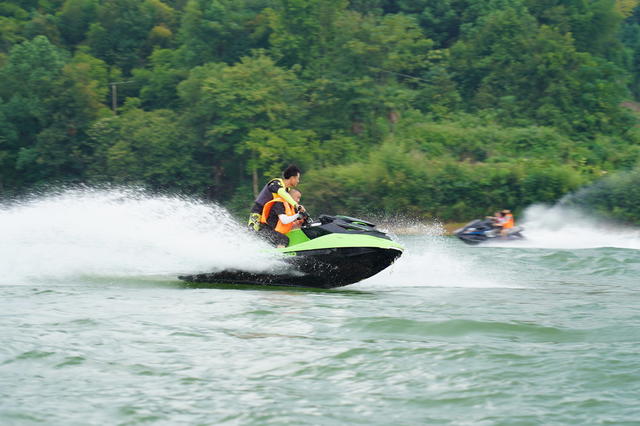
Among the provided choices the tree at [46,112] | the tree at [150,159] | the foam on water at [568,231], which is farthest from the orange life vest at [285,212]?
the tree at [46,112]

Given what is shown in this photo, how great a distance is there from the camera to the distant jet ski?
21.6 m

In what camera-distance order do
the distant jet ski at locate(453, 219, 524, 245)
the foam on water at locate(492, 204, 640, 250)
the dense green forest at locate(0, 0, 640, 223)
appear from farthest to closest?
the dense green forest at locate(0, 0, 640, 223) < the foam on water at locate(492, 204, 640, 250) < the distant jet ski at locate(453, 219, 524, 245)

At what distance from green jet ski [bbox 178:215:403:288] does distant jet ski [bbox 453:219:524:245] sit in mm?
11578

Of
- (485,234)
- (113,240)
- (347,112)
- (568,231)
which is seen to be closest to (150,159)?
(347,112)

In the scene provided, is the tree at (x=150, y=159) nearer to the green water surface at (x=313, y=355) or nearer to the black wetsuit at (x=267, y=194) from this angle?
the green water surface at (x=313, y=355)

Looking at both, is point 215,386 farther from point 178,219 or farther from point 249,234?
point 178,219

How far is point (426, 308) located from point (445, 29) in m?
45.4

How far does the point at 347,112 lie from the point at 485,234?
21.1 metres

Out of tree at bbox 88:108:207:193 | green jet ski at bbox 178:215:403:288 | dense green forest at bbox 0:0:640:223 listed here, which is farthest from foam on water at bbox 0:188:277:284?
tree at bbox 88:108:207:193

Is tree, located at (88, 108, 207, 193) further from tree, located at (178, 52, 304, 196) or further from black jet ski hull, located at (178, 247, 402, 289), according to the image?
black jet ski hull, located at (178, 247, 402, 289)

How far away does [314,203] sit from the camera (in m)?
35.9

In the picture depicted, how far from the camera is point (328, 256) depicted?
1022cm

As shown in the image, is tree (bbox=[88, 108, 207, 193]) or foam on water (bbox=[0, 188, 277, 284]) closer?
foam on water (bbox=[0, 188, 277, 284])

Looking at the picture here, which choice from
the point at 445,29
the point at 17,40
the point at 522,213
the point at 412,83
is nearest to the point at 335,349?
the point at 522,213
